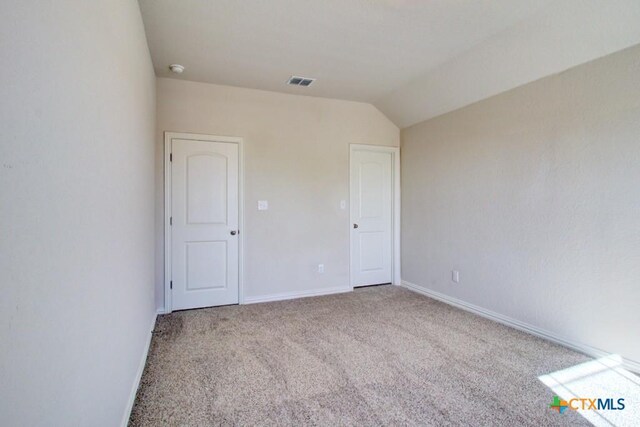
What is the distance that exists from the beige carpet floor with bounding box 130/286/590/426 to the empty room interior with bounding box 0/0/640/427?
0.07 ft

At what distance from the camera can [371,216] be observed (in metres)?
4.75

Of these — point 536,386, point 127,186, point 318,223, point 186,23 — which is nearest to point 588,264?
point 536,386

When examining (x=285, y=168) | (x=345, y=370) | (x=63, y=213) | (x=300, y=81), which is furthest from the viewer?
(x=285, y=168)

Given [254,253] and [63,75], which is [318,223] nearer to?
[254,253]

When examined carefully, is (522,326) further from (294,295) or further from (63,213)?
(63,213)

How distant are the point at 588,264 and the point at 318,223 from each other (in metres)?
2.83

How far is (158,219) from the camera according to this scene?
361 cm

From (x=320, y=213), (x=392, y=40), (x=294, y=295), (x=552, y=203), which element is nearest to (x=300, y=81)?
(x=392, y=40)

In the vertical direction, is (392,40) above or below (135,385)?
above

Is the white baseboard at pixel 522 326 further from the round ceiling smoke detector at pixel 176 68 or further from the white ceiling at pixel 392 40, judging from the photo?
the round ceiling smoke detector at pixel 176 68

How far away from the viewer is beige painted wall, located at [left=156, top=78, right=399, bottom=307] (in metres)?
3.76

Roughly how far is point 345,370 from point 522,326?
1.91m

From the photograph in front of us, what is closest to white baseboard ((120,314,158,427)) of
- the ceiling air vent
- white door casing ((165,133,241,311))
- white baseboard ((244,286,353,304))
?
white door casing ((165,133,241,311))

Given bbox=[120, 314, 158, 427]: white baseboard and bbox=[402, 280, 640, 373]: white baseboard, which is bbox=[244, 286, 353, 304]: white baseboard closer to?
bbox=[402, 280, 640, 373]: white baseboard
